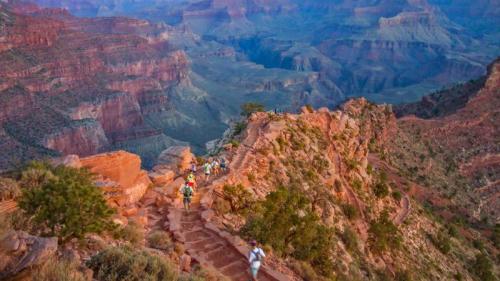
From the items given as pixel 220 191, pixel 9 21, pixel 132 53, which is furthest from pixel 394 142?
pixel 132 53

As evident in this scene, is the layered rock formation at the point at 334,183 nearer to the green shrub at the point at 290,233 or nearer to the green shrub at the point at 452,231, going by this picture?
the green shrub at the point at 452,231

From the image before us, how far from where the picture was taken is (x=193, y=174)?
87.3ft

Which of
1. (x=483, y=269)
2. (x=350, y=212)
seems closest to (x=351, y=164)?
(x=350, y=212)

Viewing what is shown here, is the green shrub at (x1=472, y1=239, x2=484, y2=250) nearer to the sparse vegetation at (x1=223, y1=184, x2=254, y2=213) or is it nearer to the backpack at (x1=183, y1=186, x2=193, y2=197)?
the sparse vegetation at (x1=223, y1=184, x2=254, y2=213)

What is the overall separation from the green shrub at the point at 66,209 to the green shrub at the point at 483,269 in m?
25.3

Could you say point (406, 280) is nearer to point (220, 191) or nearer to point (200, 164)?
point (220, 191)

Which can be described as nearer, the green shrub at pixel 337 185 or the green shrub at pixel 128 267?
the green shrub at pixel 128 267

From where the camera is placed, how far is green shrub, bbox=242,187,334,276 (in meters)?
18.3

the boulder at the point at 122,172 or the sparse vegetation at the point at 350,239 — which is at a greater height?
the boulder at the point at 122,172

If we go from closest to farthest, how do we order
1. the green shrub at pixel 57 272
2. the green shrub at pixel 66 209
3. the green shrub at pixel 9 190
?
the green shrub at pixel 57 272 < the green shrub at pixel 66 209 < the green shrub at pixel 9 190

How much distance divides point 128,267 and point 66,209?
12.9 feet

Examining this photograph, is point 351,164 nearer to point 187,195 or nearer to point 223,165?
point 223,165

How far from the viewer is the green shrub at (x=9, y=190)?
16.5m

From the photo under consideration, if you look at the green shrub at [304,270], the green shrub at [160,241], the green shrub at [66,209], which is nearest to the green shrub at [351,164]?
the green shrub at [304,270]
